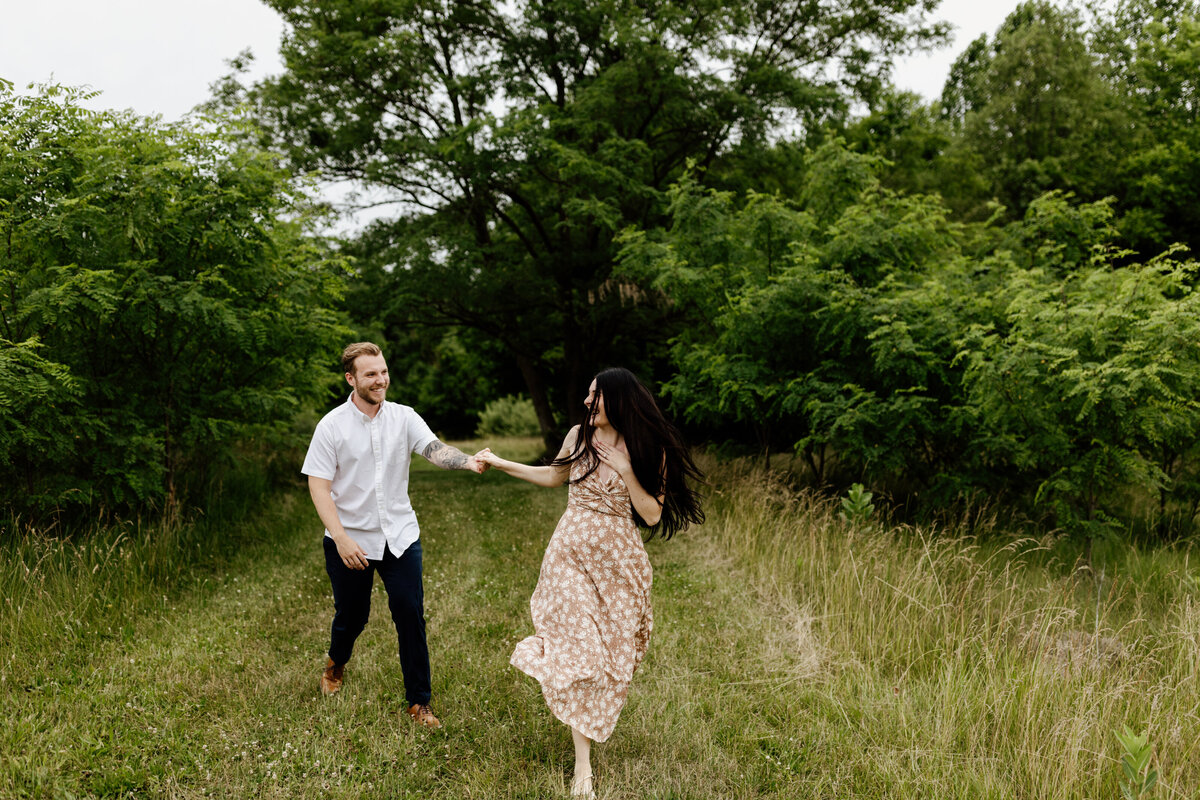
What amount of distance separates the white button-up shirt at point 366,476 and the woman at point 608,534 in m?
0.95

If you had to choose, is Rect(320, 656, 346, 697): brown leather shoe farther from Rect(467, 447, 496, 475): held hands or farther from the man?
Rect(467, 447, 496, 475): held hands

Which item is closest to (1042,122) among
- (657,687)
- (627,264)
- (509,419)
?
(627,264)

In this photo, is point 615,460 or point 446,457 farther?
point 446,457

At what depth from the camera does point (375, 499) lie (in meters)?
4.10

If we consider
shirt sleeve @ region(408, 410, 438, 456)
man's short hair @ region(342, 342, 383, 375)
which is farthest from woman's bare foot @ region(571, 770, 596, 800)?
man's short hair @ region(342, 342, 383, 375)

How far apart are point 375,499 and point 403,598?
0.57 meters

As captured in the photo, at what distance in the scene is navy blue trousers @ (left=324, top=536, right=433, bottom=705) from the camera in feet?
13.5

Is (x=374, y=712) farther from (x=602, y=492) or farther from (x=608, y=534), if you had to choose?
(x=602, y=492)

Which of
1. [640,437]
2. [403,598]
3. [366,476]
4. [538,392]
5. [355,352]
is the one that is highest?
[355,352]

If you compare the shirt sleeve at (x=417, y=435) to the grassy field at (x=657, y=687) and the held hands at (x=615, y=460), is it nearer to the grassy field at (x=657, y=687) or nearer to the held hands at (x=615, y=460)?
the held hands at (x=615, y=460)

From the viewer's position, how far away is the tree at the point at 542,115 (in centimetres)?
1446

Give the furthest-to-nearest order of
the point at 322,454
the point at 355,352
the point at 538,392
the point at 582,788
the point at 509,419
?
1. the point at 509,419
2. the point at 538,392
3. the point at 355,352
4. the point at 322,454
5. the point at 582,788

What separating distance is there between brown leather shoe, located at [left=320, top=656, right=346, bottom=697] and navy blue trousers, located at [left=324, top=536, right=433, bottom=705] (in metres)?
0.47

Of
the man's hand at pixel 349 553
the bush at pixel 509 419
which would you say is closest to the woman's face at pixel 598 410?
the man's hand at pixel 349 553
